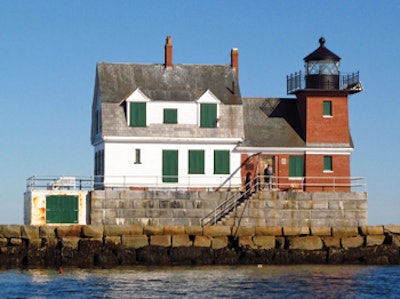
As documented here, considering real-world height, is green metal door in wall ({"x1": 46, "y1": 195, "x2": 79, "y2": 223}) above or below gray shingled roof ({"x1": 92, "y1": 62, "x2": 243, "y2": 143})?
below

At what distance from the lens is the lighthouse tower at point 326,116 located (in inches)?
1909

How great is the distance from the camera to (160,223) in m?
44.2

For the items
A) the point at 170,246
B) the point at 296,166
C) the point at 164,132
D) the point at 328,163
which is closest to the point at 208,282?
the point at 170,246

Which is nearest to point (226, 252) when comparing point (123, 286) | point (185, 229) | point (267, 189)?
point (185, 229)

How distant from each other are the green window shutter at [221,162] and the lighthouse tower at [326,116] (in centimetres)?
402

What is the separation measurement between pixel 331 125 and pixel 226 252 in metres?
10.0

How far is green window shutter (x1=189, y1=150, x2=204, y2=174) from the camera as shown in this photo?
4725cm

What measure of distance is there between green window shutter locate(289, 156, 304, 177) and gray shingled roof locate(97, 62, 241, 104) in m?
4.06

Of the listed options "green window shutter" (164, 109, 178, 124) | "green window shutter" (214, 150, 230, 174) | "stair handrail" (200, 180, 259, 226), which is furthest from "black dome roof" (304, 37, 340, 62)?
"stair handrail" (200, 180, 259, 226)

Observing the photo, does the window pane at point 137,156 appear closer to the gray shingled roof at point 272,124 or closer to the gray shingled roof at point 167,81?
the gray shingled roof at point 167,81

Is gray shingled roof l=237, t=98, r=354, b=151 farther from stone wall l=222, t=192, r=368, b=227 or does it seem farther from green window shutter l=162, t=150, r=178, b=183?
stone wall l=222, t=192, r=368, b=227

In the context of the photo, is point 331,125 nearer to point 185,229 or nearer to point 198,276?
point 185,229

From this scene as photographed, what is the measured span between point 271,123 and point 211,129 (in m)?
3.78

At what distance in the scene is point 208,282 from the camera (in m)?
37.1
